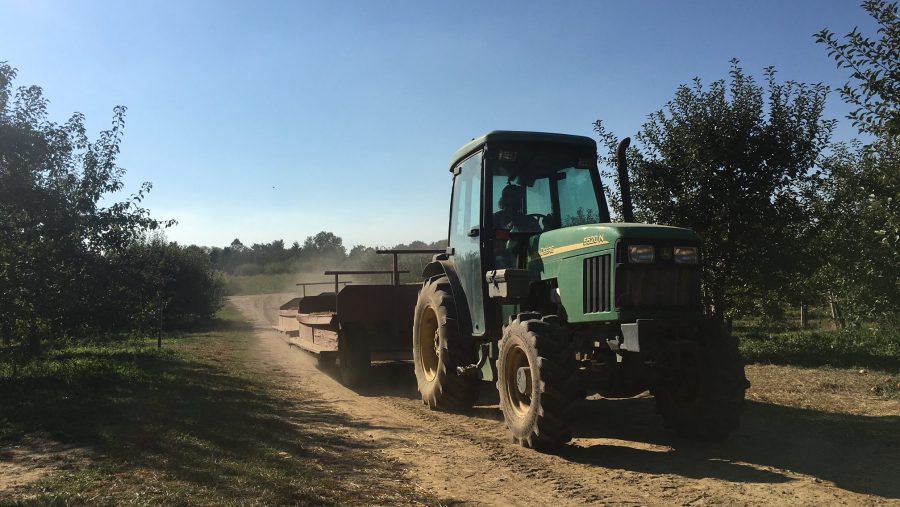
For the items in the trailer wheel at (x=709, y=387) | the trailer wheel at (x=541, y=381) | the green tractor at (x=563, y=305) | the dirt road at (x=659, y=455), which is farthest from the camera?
the trailer wheel at (x=709, y=387)

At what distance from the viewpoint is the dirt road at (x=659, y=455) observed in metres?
4.82

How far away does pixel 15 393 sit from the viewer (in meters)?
9.44

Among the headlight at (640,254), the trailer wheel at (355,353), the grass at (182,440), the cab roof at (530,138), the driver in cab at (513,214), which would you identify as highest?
the cab roof at (530,138)

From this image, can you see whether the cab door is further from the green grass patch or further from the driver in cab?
the green grass patch

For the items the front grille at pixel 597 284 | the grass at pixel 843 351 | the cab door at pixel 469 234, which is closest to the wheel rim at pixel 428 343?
the cab door at pixel 469 234

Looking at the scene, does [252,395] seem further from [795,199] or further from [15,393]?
[795,199]

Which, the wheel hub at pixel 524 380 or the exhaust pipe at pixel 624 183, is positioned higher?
the exhaust pipe at pixel 624 183

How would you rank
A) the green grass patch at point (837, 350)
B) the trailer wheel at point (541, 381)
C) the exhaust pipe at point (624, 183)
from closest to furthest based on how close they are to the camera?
the trailer wheel at point (541, 381), the exhaust pipe at point (624, 183), the green grass patch at point (837, 350)

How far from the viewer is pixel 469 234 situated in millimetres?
7465

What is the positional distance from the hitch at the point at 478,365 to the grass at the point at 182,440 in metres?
1.33

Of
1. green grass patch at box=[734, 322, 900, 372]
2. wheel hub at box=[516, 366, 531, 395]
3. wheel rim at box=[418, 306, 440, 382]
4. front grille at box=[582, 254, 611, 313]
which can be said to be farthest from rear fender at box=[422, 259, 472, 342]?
green grass patch at box=[734, 322, 900, 372]

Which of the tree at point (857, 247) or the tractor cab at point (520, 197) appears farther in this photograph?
→ the tree at point (857, 247)

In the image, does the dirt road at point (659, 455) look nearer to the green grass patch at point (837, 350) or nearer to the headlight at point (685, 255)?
the headlight at point (685, 255)

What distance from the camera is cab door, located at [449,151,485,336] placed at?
7.39 meters
